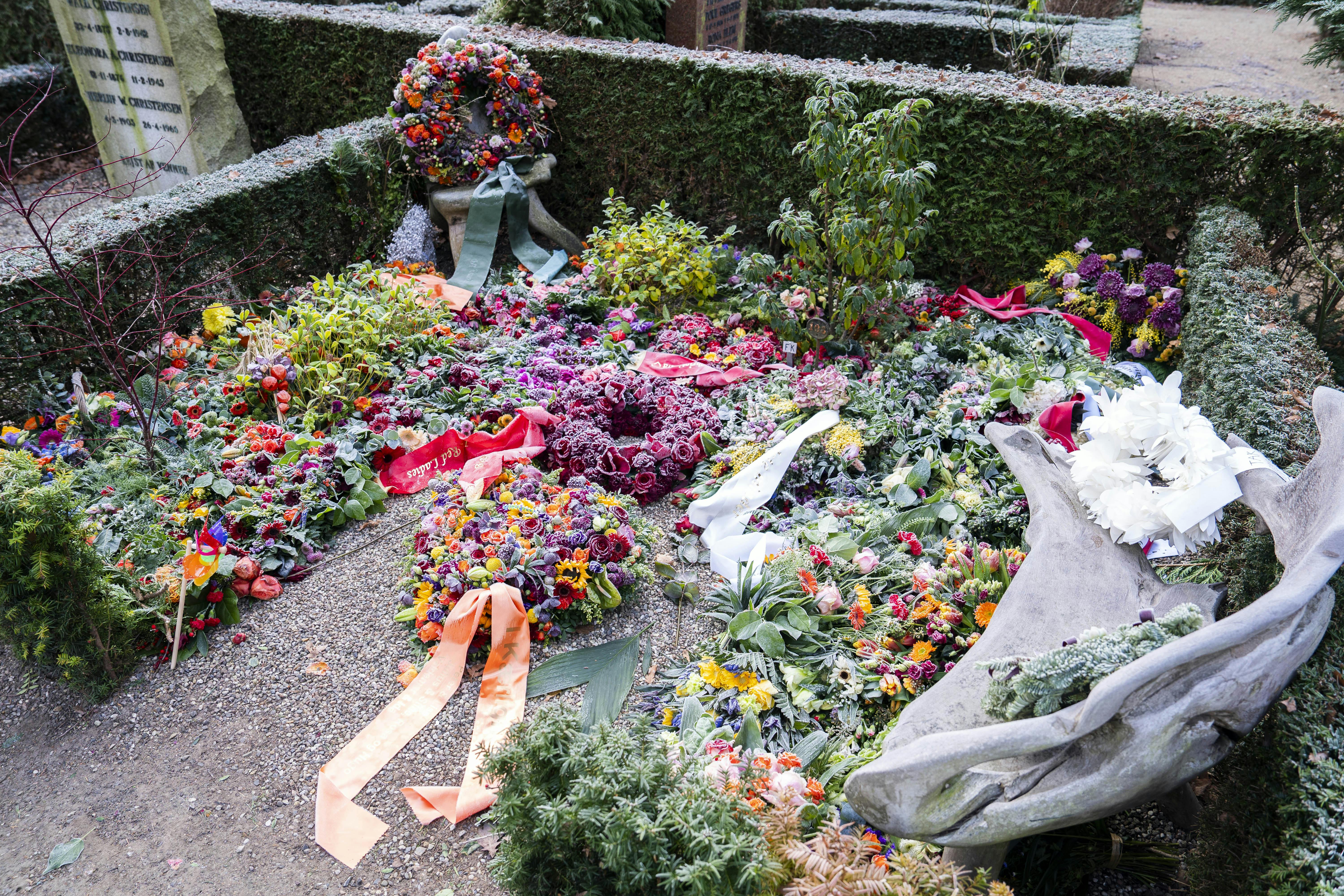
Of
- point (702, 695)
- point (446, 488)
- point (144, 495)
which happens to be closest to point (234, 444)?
point (144, 495)

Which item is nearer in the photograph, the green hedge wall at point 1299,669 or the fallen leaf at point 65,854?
the green hedge wall at point 1299,669

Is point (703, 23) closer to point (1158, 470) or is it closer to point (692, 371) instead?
point (692, 371)

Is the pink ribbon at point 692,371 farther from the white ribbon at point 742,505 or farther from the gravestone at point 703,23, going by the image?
the gravestone at point 703,23

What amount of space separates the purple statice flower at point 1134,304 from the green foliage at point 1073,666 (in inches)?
122

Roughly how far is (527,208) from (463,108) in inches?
32.5

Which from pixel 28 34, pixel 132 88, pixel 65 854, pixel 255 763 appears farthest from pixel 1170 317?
pixel 28 34

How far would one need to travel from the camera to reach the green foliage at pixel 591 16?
6617mm

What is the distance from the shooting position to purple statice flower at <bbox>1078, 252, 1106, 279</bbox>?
186 inches

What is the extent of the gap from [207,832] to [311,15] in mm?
6845

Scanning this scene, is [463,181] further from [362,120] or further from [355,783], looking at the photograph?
[355,783]

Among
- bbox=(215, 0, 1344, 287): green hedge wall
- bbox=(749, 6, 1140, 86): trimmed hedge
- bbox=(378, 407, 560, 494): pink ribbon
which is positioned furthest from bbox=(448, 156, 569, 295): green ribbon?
bbox=(749, 6, 1140, 86): trimmed hedge

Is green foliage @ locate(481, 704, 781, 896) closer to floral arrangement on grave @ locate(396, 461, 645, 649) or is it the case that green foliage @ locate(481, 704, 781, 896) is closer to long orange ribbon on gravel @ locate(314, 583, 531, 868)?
long orange ribbon on gravel @ locate(314, 583, 531, 868)

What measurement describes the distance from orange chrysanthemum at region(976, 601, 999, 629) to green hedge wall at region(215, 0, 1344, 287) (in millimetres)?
3083

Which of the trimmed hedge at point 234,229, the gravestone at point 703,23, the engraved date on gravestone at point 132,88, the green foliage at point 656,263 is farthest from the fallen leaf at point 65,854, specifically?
the gravestone at point 703,23
